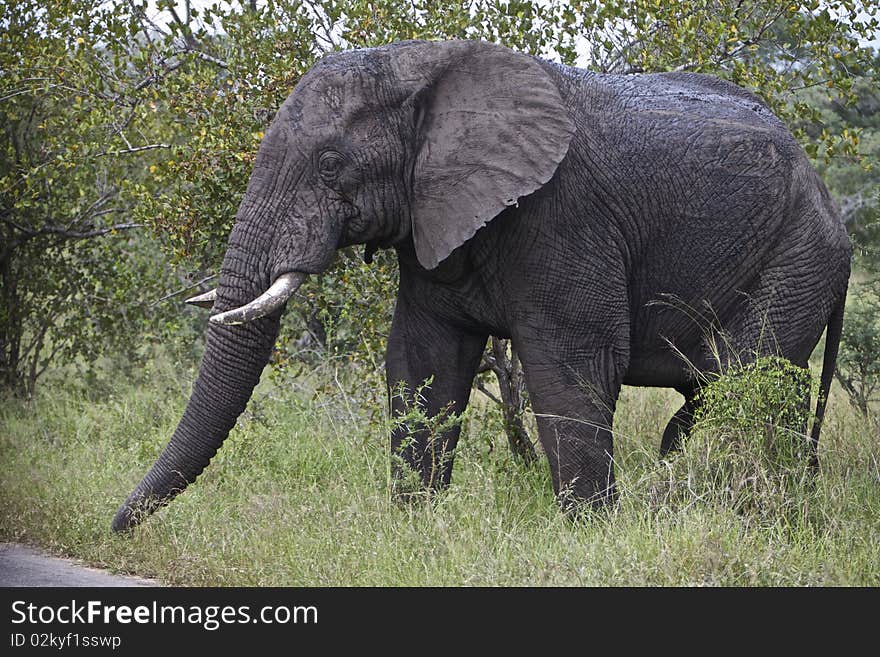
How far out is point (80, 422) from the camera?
362 inches

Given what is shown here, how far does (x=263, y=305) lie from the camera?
5586mm

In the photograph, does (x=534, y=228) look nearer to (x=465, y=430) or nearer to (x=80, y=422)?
(x=465, y=430)

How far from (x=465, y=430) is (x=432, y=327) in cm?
173

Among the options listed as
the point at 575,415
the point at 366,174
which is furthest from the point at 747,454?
the point at 366,174

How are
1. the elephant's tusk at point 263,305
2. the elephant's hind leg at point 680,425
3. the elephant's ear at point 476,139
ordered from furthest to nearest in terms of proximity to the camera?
the elephant's hind leg at point 680,425
the elephant's ear at point 476,139
the elephant's tusk at point 263,305

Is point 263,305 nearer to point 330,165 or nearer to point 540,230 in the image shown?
point 330,165

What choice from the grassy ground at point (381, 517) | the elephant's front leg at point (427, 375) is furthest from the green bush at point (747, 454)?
the elephant's front leg at point (427, 375)

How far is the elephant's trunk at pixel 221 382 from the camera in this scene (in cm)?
579

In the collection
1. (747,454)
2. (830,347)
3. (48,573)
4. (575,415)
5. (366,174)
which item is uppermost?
(366,174)

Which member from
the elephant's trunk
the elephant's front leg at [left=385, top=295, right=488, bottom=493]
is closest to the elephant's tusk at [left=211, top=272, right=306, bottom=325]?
the elephant's trunk

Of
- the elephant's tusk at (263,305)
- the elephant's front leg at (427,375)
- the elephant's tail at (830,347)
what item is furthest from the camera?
the elephant's tail at (830,347)

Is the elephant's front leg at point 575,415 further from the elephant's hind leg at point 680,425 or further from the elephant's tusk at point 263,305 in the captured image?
the elephant's tusk at point 263,305

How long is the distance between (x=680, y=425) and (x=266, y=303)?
262 centimetres

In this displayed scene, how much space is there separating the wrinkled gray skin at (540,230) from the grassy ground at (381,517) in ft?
1.02
